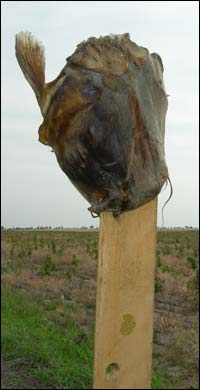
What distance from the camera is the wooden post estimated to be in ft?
3.48

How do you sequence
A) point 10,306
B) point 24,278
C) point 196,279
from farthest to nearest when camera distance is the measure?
point 24,278 → point 196,279 → point 10,306

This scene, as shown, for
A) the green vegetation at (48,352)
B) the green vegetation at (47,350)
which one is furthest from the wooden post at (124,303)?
the green vegetation at (47,350)

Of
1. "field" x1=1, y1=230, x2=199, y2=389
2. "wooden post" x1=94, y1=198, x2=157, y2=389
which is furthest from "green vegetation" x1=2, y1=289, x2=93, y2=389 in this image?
"wooden post" x1=94, y1=198, x2=157, y2=389

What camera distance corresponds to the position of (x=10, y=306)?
6.89 metres

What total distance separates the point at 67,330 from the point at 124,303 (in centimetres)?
490

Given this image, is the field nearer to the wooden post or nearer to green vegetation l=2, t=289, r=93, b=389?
green vegetation l=2, t=289, r=93, b=389

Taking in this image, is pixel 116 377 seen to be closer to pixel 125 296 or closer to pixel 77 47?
pixel 125 296

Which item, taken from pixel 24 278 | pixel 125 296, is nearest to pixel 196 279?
pixel 24 278

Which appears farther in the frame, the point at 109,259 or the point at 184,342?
the point at 184,342

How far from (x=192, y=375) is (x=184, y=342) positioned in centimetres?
81

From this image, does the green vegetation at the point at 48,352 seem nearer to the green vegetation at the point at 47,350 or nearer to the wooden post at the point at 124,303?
the green vegetation at the point at 47,350

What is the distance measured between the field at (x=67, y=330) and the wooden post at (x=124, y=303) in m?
3.21

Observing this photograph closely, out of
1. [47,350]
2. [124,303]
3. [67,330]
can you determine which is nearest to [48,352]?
[47,350]

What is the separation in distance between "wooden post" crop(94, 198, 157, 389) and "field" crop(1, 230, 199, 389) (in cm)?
321
